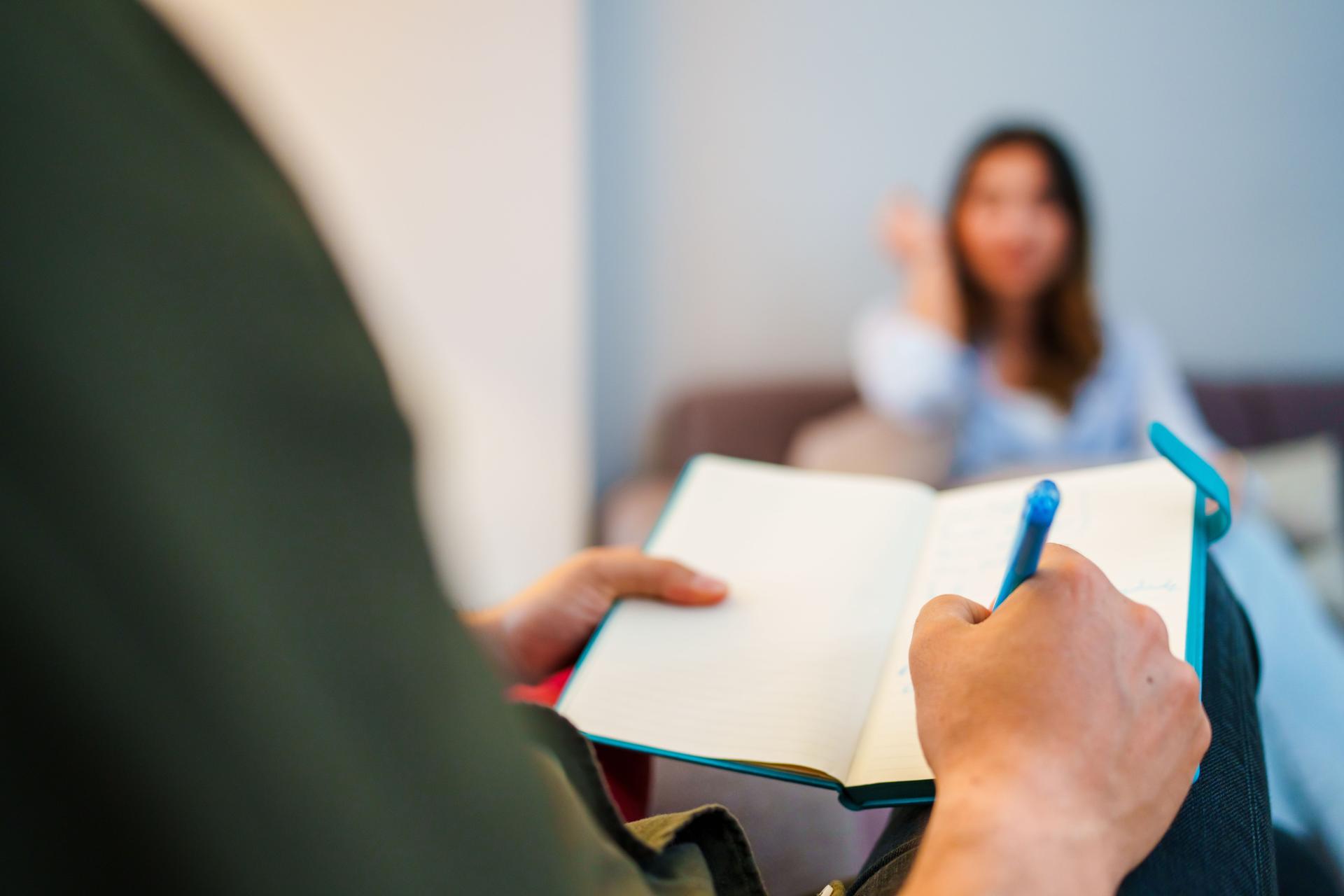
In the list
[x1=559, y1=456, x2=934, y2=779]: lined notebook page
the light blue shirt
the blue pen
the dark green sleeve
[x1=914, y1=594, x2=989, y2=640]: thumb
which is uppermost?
the dark green sleeve

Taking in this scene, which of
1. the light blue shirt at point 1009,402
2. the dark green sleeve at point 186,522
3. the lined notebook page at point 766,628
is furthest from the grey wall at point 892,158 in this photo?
the dark green sleeve at point 186,522

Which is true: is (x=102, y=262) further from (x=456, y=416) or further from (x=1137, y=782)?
(x=456, y=416)

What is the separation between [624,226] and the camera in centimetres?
194

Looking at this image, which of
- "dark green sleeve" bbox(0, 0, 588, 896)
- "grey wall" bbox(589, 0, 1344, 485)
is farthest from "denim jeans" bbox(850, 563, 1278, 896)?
"grey wall" bbox(589, 0, 1344, 485)

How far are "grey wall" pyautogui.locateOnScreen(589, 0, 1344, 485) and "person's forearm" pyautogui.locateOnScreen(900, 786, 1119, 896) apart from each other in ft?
5.48

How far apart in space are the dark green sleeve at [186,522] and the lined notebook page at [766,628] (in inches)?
14.1

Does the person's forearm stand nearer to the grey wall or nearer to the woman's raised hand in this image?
the woman's raised hand

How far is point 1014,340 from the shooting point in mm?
1847

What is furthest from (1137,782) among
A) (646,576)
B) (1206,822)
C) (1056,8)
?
(1056,8)

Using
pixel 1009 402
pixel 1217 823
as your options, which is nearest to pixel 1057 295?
pixel 1009 402

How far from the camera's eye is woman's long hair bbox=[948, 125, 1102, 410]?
172 cm

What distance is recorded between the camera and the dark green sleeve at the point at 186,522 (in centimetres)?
18

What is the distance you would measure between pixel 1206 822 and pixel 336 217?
1.42 metres

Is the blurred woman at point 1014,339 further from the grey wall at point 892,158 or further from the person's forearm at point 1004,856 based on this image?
the person's forearm at point 1004,856
